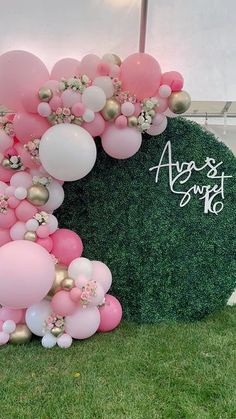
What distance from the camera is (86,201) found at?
2.75 m

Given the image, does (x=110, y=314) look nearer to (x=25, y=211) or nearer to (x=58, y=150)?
(x=25, y=211)

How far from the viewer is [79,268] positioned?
7.63 feet

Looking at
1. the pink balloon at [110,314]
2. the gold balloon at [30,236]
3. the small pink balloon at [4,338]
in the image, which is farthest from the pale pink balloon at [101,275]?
the small pink balloon at [4,338]

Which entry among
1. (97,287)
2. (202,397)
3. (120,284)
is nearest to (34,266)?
(97,287)

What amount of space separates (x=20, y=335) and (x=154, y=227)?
1162mm

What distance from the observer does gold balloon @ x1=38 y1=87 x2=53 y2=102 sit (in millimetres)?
2188

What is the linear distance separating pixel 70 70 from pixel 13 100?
0.40 meters

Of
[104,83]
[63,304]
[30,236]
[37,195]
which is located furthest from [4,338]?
[104,83]

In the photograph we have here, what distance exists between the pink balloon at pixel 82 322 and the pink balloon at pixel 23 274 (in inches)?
11.8

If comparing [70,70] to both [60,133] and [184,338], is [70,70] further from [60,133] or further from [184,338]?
[184,338]

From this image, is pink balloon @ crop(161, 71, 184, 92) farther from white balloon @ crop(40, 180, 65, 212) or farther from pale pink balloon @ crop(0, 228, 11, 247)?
pale pink balloon @ crop(0, 228, 11, 247)

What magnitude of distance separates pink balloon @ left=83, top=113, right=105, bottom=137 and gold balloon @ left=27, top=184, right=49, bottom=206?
1.50 ft

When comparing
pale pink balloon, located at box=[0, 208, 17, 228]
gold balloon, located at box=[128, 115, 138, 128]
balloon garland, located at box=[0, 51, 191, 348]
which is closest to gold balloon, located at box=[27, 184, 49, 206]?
balloon garland, located at box=[0, 51, 191, 348]

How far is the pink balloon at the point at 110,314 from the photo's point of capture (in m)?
2.52
